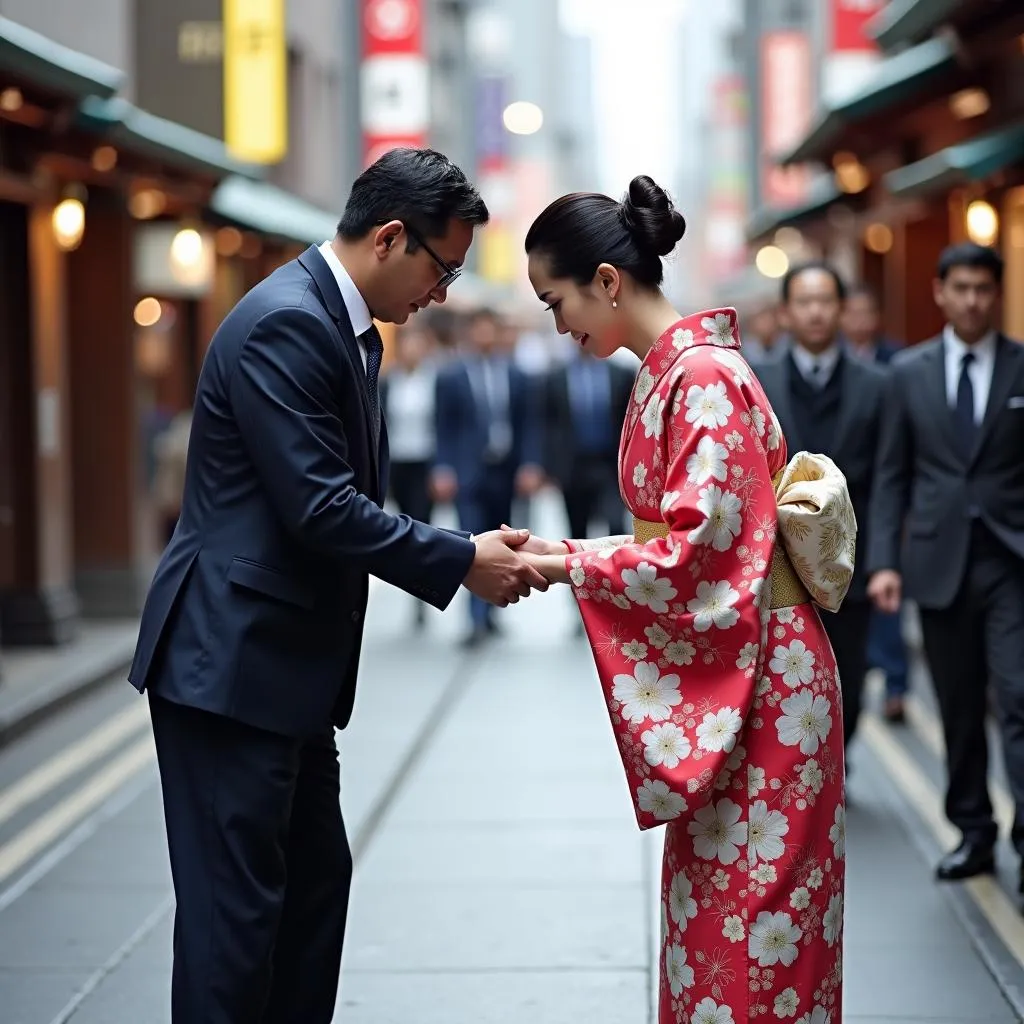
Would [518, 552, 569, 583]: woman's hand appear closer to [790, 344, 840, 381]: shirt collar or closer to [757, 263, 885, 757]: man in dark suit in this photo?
[757, 263, 885, 757]: man in dark suit

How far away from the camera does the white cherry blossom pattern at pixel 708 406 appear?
A: 3.42 meters

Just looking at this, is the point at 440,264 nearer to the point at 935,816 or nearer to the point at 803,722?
the point at 803,722

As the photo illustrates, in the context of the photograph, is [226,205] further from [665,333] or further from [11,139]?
[665,333]

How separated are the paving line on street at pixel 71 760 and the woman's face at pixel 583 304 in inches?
151

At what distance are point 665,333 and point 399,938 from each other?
276 centimetres

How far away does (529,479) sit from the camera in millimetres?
A: 13930

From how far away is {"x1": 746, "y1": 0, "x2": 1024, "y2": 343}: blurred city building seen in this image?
397 inches

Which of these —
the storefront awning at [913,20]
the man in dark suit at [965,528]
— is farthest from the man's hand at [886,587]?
the storefront awning at [913,20]

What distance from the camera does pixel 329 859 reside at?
400 cm

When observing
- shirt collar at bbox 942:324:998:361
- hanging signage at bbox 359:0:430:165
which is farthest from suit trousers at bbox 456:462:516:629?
hanging signage at bbox 359:0:430:165

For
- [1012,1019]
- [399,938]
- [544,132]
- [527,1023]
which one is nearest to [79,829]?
[399,938]

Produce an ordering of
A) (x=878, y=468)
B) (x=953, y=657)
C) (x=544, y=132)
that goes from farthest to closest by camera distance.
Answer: (x=544, y=132) < (x=878, y=468) < (x=953, y=657)

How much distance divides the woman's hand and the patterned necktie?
0.47 metres

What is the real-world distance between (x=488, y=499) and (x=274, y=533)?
379 inches
